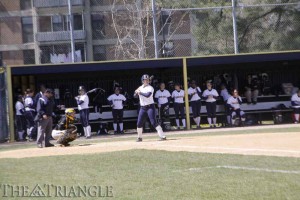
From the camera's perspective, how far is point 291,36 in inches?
1043

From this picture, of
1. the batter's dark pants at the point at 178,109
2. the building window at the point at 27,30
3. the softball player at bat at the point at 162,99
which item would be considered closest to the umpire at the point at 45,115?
the softball player at bat at the point at 162,99

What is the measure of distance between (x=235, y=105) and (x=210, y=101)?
1.01 m

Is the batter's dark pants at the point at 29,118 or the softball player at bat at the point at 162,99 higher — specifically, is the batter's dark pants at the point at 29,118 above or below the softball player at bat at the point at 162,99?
below

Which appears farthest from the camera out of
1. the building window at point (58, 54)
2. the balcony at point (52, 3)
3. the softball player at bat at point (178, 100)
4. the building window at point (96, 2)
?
the building window at point (96, 2)

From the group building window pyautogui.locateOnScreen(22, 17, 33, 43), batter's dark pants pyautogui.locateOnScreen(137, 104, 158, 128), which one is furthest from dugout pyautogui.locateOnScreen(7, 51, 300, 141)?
building window pyautogui.locateOnScreen(22, 17, 33, 43)

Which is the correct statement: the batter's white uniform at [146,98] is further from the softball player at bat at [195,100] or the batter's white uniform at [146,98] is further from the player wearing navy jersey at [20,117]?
the softball player at bat at [195,100]

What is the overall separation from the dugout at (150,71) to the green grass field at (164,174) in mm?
9812

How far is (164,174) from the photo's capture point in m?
8.97

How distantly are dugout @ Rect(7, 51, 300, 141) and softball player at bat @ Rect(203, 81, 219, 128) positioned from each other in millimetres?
1068

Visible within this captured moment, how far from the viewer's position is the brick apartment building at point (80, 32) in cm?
2805

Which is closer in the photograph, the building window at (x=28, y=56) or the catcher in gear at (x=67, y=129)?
the catcher in gear at (x=67, y=129)

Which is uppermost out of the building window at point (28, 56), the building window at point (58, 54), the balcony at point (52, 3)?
the balcony at point (52, 3)

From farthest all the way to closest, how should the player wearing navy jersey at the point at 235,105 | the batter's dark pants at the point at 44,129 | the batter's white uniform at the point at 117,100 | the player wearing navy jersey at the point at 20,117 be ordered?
the player wearing navy jersey at the point at 235,105, the batter's white uniform at the point at 117,100, the player wearing navy jersey at the point at 20,117, the batter's dark pants at the point at 44,129

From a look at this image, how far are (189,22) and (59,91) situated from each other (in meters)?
8.60
